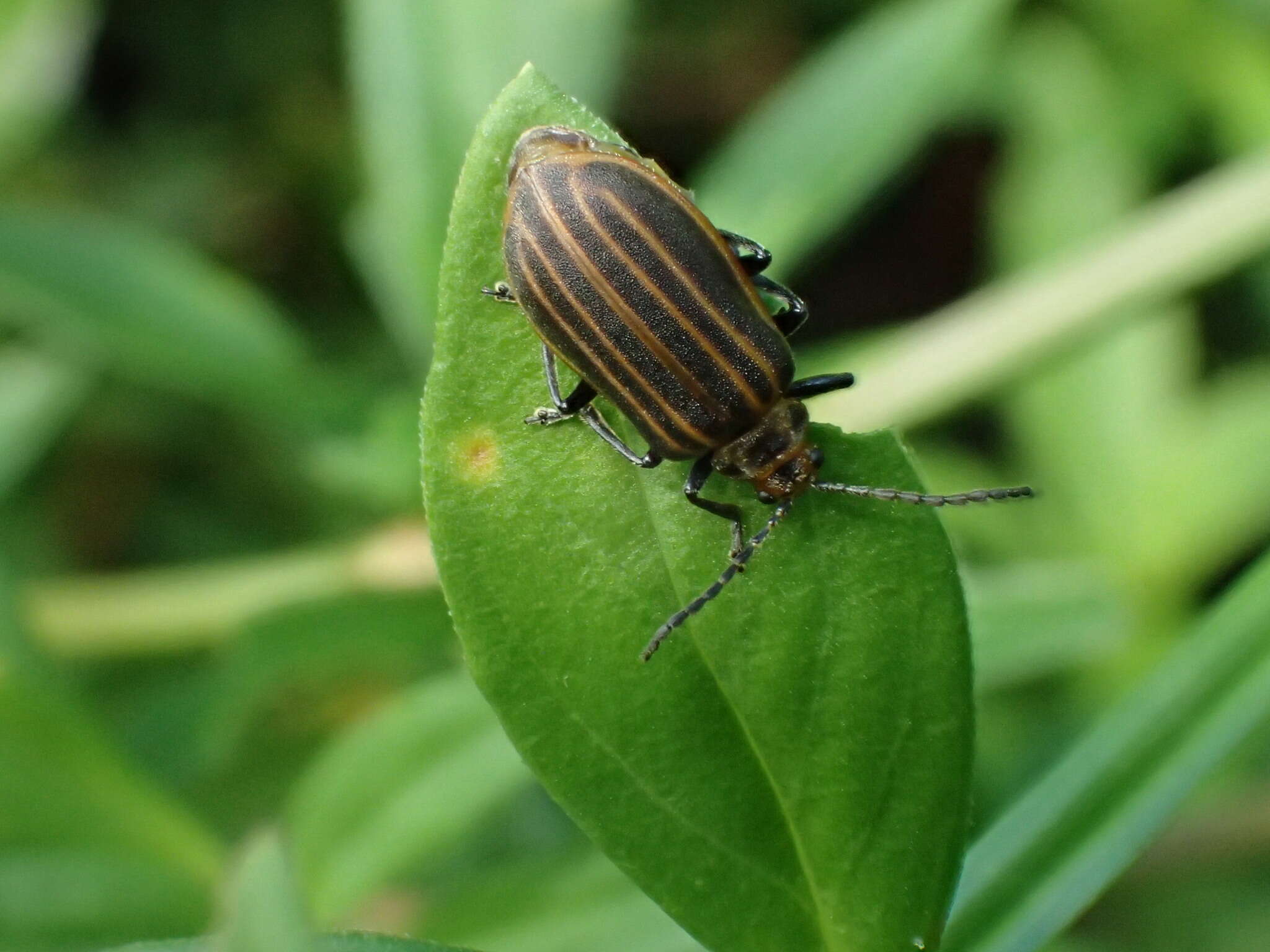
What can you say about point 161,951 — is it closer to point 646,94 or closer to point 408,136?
point 408,136

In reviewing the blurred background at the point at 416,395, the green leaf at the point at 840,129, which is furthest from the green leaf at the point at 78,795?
the green leaf at the point at 840,129

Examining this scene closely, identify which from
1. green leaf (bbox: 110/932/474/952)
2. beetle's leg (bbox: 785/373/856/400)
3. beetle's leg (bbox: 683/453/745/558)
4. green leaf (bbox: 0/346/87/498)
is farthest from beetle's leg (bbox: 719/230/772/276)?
green leaf (bbox: 0/346/87/498)

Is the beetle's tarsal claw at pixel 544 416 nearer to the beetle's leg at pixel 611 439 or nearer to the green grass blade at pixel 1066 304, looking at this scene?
the beetle's leg at pixel 611 439

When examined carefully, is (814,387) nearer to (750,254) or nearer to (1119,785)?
(750,254)

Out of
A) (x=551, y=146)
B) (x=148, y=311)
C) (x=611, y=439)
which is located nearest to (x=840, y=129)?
(x=551, y=146)

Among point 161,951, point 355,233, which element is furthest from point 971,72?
point 161,951

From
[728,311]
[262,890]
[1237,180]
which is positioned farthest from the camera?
[1237,180]
